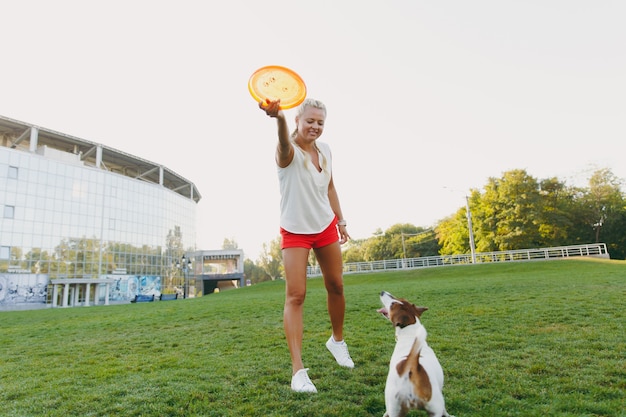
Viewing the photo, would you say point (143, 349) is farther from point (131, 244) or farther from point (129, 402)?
point (131, 244)

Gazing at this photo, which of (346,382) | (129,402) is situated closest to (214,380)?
(129,402)

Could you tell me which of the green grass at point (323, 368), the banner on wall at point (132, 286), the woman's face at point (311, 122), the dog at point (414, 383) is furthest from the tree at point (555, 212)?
the banner on wall at point (132, 286)

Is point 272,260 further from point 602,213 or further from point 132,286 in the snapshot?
point 602,213

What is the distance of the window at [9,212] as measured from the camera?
36.6 metres

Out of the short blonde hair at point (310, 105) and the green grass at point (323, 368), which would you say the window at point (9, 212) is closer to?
the green grass at point (323, 368)

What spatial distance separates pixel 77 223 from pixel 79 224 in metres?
0.25

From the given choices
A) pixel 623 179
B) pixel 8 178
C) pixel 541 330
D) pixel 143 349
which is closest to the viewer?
pixel 541 330

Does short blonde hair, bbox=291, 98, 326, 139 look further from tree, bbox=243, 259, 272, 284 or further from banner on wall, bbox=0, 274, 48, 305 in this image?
tree, bbox=243, 259, 272, 284

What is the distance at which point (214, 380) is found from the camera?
3125 mm

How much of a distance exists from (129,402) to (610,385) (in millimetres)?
3343

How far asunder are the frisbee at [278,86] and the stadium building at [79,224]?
43.4m

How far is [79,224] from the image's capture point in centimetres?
4256

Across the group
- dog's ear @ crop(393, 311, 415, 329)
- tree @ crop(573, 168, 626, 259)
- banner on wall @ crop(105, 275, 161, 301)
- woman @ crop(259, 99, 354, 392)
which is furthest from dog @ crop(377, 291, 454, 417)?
banner on wall @ crop(105, 275, 161, 301)

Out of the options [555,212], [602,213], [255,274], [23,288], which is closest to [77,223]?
[23,288]
